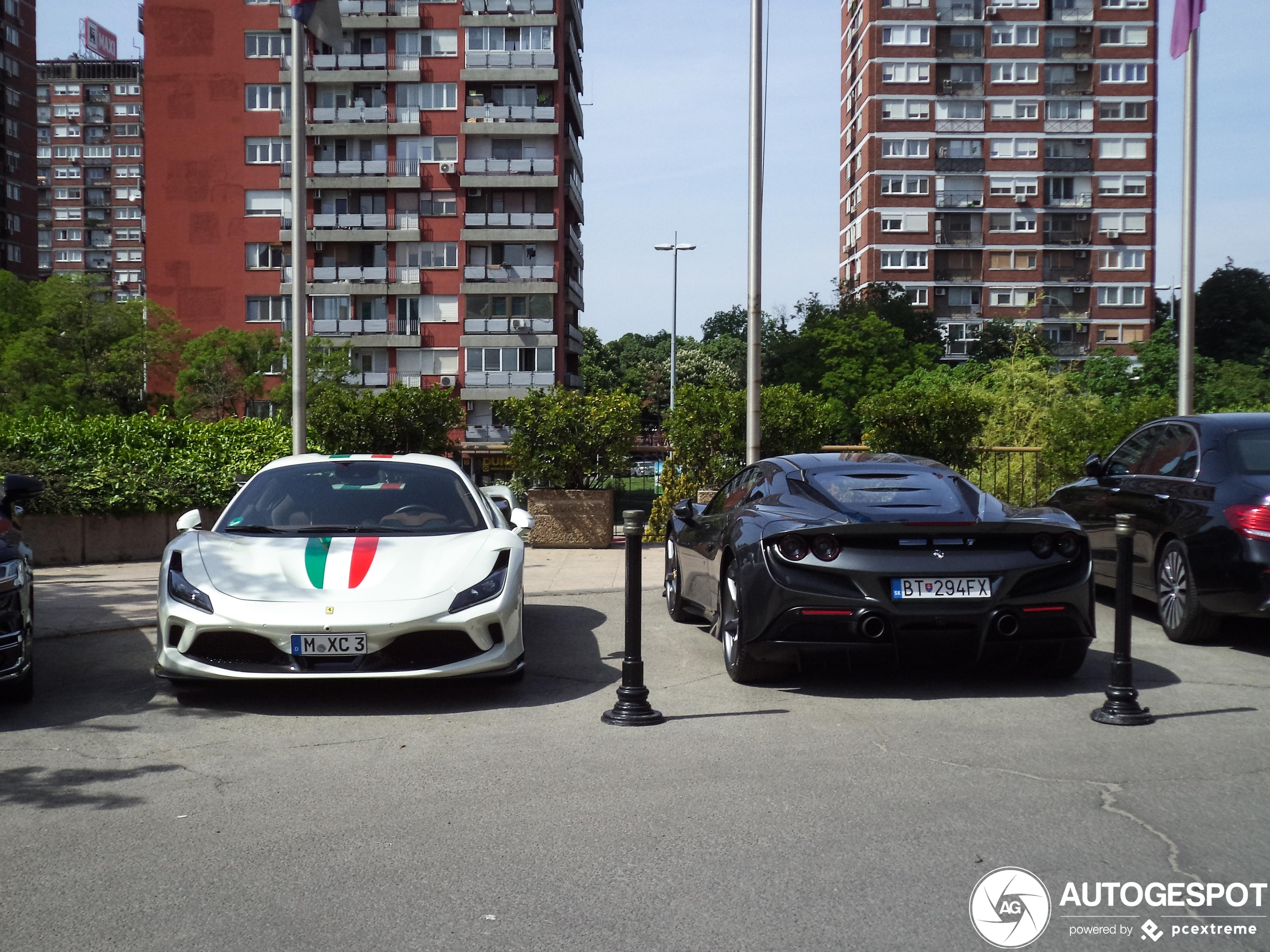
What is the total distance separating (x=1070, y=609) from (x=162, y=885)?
4.79 metres

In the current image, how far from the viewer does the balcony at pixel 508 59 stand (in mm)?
63406

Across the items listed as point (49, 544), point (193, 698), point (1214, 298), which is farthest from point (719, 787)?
point (1214, 298)

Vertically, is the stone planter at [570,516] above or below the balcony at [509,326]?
below

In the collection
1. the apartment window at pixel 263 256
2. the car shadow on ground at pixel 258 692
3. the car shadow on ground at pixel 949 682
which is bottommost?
the car shadow on ground at pixel 258 692

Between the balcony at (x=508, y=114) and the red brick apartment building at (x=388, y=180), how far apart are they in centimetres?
11

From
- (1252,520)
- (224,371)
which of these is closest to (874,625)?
(1252,520)

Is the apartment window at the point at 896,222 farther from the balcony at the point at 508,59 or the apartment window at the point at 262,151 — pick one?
the apartment window at the point at 262,151

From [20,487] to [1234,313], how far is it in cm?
9862

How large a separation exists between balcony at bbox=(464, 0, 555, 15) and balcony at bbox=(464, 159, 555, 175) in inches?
305

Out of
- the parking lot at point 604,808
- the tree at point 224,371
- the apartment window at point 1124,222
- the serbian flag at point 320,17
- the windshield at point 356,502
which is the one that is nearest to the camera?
the parking lot at point 604,808

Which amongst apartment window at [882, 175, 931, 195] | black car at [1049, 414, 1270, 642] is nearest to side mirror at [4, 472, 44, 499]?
black car at [1049, 414, 1270, 642]

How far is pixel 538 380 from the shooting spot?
63750 mm

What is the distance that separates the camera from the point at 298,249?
47.2 feet

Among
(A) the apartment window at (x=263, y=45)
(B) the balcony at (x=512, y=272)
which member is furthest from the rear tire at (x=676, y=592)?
(A) the apartment window at (x=263, y=45)
